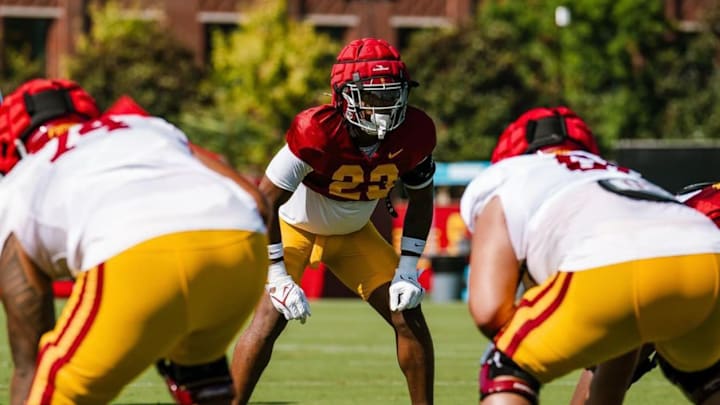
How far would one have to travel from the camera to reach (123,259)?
4.29 meters

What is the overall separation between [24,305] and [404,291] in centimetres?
256

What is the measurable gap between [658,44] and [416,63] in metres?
8.06

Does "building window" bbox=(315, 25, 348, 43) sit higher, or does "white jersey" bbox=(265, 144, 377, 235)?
"white jersey" bbox=(265, 144, 377, 235)

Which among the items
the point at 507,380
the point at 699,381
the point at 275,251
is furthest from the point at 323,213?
the point at 507,380

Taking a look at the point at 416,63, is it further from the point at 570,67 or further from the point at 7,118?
the point at 7,118

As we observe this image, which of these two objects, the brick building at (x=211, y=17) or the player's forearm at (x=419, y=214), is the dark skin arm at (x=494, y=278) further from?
the brick building at (x=211, y=17)

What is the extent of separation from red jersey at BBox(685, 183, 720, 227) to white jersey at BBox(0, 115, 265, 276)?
203 cm

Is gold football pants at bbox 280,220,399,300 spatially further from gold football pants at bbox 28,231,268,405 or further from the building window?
the building window

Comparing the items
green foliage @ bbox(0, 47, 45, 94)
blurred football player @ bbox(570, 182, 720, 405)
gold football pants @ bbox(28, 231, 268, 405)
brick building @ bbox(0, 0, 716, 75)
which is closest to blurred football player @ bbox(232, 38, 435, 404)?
blurred football player @ bbox(570, 182, 720, 405)

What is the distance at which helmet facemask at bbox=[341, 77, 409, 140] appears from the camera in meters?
6.58

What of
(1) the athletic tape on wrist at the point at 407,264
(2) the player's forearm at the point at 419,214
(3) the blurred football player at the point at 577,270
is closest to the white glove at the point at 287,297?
(1) the athletic tape on wrist at the point at 407,264

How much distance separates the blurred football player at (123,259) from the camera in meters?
4.28

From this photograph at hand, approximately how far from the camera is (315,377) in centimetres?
1000

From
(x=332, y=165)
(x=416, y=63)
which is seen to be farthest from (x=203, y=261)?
(x=416, y=63)
